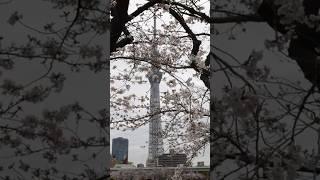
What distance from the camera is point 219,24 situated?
1.47 meters

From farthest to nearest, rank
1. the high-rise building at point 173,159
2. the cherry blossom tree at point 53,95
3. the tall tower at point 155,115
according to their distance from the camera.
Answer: the high-rise building at point 173,159, the tall tower at point 155,115, the cherry blossom tree at point 53,95

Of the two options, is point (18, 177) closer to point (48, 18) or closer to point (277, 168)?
point (48, 18)

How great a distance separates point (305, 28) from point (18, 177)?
3.44 ft

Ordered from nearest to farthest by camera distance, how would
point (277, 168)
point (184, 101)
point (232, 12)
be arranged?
point (277, 168) → point (232, 12) → point (184, 101)

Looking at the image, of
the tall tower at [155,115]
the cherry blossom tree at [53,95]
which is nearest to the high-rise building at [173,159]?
the tall tower at [155,115]

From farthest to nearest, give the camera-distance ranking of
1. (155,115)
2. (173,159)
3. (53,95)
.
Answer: (173,159)
(155,115)
(53,95)

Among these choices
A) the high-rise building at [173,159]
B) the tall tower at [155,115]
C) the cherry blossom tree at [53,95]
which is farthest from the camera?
the high-rise building at [173,159]

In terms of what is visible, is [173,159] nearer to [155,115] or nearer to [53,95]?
[155,115]

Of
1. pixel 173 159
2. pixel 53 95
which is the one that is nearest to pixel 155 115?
pixel 173 159

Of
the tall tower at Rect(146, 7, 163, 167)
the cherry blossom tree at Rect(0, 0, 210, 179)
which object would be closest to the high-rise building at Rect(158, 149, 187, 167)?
the tall tower at Rect(146, 7, 163, 167)

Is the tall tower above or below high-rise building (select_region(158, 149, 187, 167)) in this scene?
above

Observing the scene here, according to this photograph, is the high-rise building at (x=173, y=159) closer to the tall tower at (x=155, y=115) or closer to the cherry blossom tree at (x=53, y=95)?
the tall tower at (x=155, y=115)

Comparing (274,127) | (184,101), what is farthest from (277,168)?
(184,101)

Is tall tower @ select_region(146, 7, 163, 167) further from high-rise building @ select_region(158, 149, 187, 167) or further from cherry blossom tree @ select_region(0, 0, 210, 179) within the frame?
cherry blossom tree @ select_region(0, 0, 210, 179)
